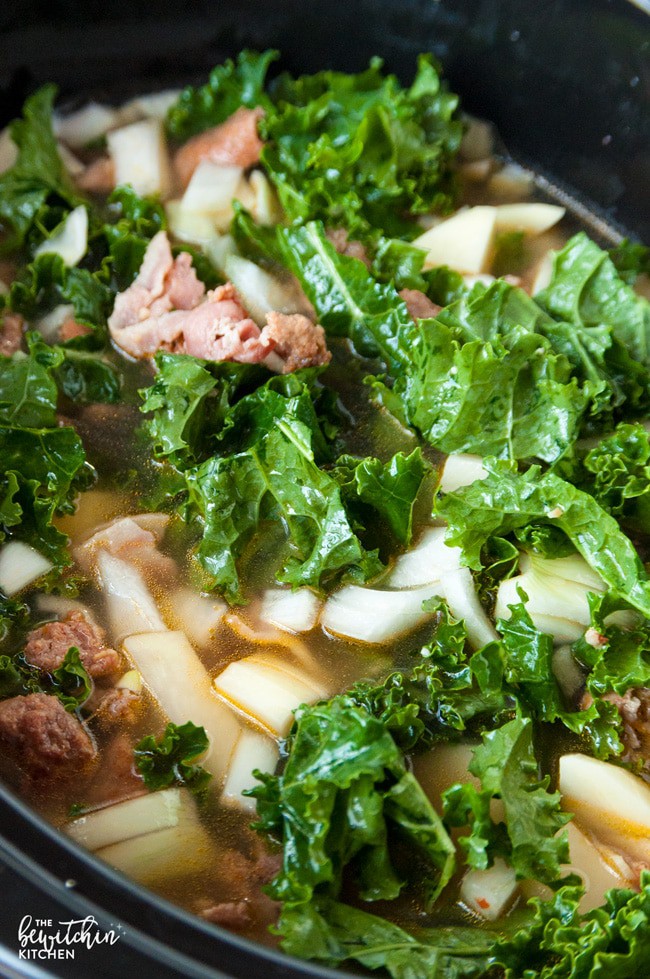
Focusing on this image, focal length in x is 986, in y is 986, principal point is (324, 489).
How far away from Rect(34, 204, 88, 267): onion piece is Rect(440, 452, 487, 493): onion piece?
5.51 ft

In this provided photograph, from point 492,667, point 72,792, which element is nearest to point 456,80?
point 492,667

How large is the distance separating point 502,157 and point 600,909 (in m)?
3.42

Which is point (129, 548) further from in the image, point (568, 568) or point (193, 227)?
point (193, 227)

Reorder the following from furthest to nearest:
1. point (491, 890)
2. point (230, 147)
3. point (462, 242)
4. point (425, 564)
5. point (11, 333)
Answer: point (230, 147) → point (462, 242) → point (11, 333) → point (425, 564) → point (491, 890)

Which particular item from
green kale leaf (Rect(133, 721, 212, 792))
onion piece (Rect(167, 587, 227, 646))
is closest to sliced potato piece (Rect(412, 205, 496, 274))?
onion piece (Rect(167, 587, 227, 646))

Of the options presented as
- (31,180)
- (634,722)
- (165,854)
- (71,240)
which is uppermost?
(31,180)

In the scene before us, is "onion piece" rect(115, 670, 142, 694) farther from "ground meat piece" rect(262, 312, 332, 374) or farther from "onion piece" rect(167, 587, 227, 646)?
"ground meat piece" rect(262, 312, 332, 374)

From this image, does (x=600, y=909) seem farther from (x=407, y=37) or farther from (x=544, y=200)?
(x=407, y=37)

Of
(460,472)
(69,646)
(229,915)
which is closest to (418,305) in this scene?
(460,472)

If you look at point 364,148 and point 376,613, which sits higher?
point 364,148

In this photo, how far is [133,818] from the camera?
2.49 m

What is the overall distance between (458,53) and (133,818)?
3457mm

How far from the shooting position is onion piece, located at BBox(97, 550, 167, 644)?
2951 millimetres

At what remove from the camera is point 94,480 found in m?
3.30
